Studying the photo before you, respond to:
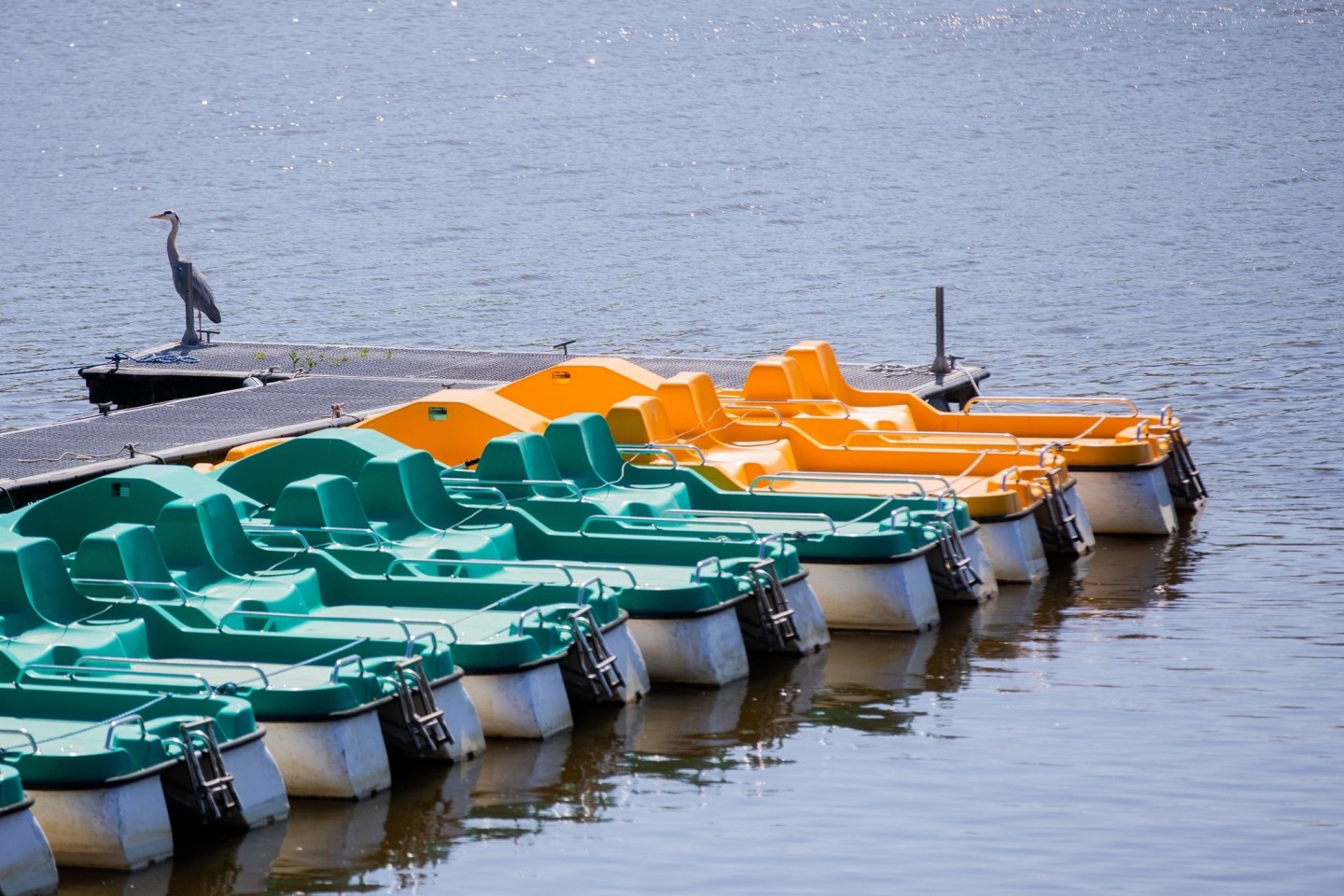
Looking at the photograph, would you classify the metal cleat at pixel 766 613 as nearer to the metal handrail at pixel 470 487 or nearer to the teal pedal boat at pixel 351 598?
the teal pedal boat at pixel 351 598

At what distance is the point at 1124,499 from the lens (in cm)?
2361

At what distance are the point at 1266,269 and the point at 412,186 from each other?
2746 centimetres

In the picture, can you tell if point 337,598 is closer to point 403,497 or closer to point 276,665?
point 403,497

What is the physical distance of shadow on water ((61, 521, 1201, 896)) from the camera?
545 inches

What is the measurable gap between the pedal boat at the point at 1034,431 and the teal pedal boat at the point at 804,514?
2.66 metres

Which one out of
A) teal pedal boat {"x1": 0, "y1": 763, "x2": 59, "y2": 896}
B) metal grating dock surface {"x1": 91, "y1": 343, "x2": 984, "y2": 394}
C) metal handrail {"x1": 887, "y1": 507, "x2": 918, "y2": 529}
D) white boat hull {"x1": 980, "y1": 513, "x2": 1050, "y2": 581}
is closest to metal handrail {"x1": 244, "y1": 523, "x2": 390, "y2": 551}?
metal handrail {"x1": 887, "y1": 507, "x2": 918, "y2": 529}

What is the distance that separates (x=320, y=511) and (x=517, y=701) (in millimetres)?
3062

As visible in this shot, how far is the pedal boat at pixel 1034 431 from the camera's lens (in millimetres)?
23516

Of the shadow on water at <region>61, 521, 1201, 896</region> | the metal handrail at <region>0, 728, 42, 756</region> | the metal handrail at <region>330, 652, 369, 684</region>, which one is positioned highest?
the metal handrail at <region>0, 728, 42, 756</region>

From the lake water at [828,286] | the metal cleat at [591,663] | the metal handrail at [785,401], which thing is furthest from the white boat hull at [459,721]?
the metal handrail at [785,401]

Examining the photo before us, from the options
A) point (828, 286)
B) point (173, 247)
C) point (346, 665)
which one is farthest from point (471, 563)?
point (828, 286)

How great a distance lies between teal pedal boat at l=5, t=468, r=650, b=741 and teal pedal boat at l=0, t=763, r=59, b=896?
126 inches

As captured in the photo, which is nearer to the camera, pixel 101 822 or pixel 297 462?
pixel 101 822

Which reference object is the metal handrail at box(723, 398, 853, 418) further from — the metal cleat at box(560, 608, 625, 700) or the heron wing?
the heron wing
